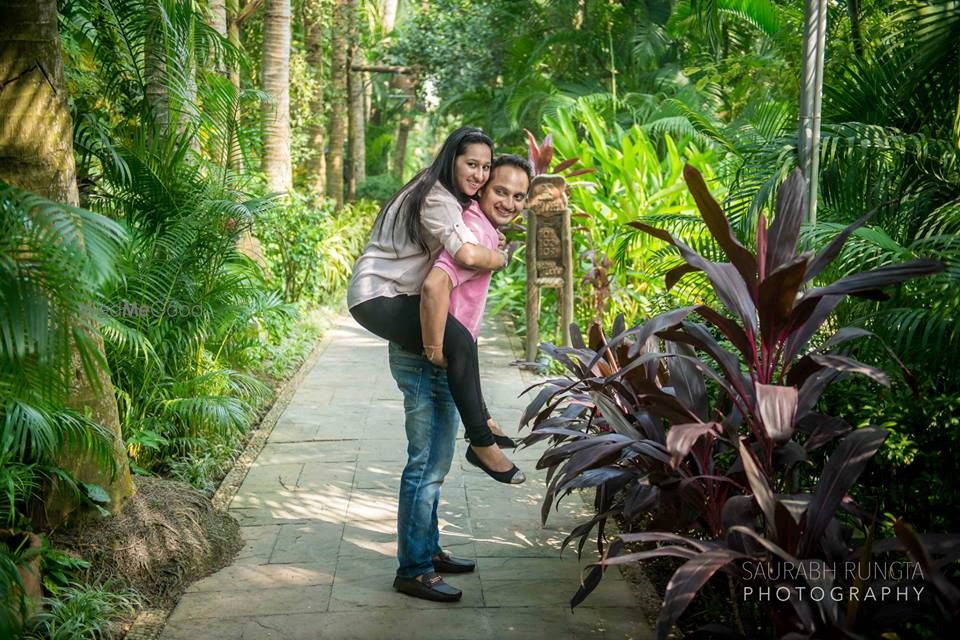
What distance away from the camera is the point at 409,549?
12.1 feet

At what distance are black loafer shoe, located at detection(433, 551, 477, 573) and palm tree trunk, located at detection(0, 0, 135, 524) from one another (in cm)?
155

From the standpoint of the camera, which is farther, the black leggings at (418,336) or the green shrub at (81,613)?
the black leggings at (418,336)

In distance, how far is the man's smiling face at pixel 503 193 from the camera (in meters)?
3.66

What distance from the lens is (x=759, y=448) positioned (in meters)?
3.14

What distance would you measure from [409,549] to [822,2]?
2.91 meters

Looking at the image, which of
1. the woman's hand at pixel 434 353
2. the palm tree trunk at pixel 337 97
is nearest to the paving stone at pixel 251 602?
the woman's hand at pixel 434 353

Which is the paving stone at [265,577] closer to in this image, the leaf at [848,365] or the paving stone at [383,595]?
the paving stone at [383,595]

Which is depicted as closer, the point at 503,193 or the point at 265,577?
the point at 503,193

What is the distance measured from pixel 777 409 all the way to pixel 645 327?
507 millimetres

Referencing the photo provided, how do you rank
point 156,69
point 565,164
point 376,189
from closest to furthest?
point 156,69, point 565,164, point 376,189

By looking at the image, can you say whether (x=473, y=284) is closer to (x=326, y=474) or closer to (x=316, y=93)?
(x=326, y=474)

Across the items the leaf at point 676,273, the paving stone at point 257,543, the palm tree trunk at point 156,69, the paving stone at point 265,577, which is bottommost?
the paving stone at point 257,543

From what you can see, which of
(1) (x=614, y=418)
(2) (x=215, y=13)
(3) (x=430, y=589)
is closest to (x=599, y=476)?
(1) (x=614, y=418)

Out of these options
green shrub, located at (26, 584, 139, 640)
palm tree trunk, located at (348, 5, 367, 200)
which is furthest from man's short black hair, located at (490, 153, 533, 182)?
palm tree trunk, located at (348, 5, 367, 200)
